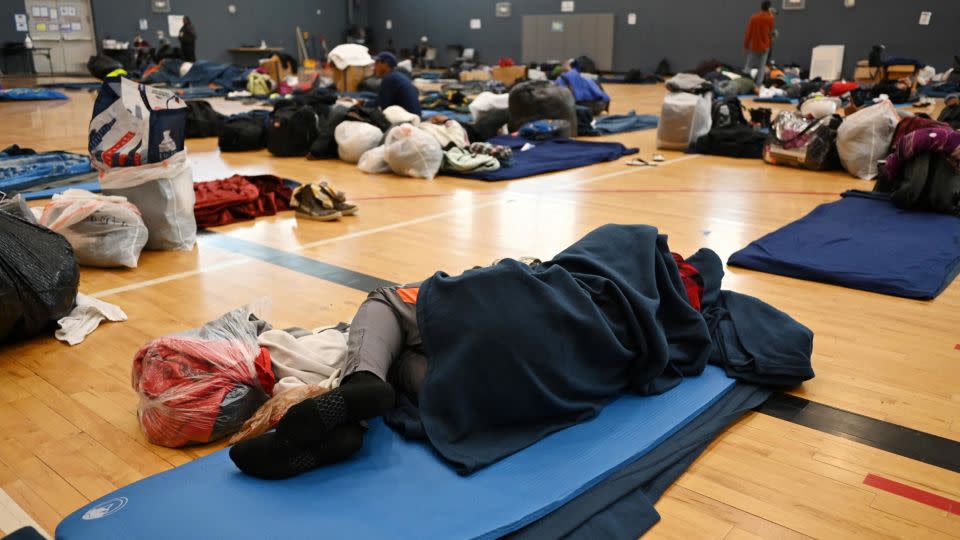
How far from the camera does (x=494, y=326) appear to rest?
6.49ft

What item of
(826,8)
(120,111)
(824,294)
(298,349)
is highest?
(826,8)

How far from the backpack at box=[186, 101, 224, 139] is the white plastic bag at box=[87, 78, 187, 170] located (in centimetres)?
471

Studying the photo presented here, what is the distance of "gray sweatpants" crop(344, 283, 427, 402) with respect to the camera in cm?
206

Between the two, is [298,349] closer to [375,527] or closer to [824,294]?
[375,527]

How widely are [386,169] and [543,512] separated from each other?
4.99 meters

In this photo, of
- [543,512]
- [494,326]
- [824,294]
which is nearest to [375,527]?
[543,512]

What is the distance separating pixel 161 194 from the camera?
391 centimetres

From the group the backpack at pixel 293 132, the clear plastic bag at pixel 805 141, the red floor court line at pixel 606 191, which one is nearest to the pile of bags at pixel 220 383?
the red floor court line at pixel 606 191

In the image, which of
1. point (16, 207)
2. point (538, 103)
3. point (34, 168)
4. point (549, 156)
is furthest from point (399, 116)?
point (16, 207)

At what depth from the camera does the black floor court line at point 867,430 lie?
6.93 feet

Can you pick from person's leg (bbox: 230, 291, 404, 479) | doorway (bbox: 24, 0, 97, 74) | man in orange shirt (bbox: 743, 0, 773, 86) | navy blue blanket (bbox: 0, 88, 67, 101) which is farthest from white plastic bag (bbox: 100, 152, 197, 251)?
doorway (bbox: 24, 0, 97, 74)

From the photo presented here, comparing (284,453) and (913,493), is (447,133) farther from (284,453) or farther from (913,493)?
(913,493)

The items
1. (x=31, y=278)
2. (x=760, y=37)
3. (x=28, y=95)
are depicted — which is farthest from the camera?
(x=760, y=37)

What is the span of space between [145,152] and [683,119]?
5.46m
